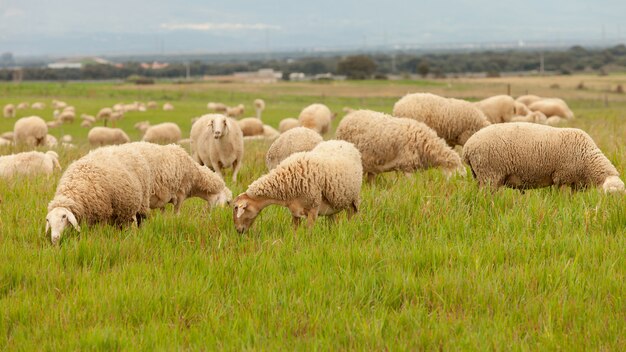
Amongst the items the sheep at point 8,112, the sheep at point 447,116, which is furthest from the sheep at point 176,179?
the sheep at point 8,112

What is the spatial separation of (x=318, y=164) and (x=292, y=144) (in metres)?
Answer: 3.04

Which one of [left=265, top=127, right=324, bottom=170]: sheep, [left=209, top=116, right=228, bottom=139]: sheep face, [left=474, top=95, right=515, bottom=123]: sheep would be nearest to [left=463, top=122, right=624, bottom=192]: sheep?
[left=265, top=127, right=324, bottom=170]: sheep

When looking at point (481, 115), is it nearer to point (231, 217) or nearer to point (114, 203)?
point (231, 217)

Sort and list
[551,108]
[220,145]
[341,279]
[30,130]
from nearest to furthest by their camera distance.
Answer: [341,279] < [220,145] < [30,130] < [551,108]

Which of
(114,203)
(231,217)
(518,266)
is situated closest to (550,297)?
(518,266)

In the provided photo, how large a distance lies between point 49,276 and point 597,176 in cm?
573

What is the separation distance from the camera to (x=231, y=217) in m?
6.85

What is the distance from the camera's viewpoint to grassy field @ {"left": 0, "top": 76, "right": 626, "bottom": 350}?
4098mm

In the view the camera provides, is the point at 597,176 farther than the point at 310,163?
Yes

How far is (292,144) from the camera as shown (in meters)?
9.84

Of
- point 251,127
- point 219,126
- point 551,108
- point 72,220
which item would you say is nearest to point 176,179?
point 72,220

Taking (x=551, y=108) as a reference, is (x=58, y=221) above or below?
below

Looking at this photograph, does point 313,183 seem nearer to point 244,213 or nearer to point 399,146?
point 244,213

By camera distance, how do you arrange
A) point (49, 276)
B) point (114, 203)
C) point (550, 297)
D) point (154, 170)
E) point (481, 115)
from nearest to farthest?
point (550, 297)
point (49, 276)
point (114, 203)
point (154, 170)
point (481, 115)
